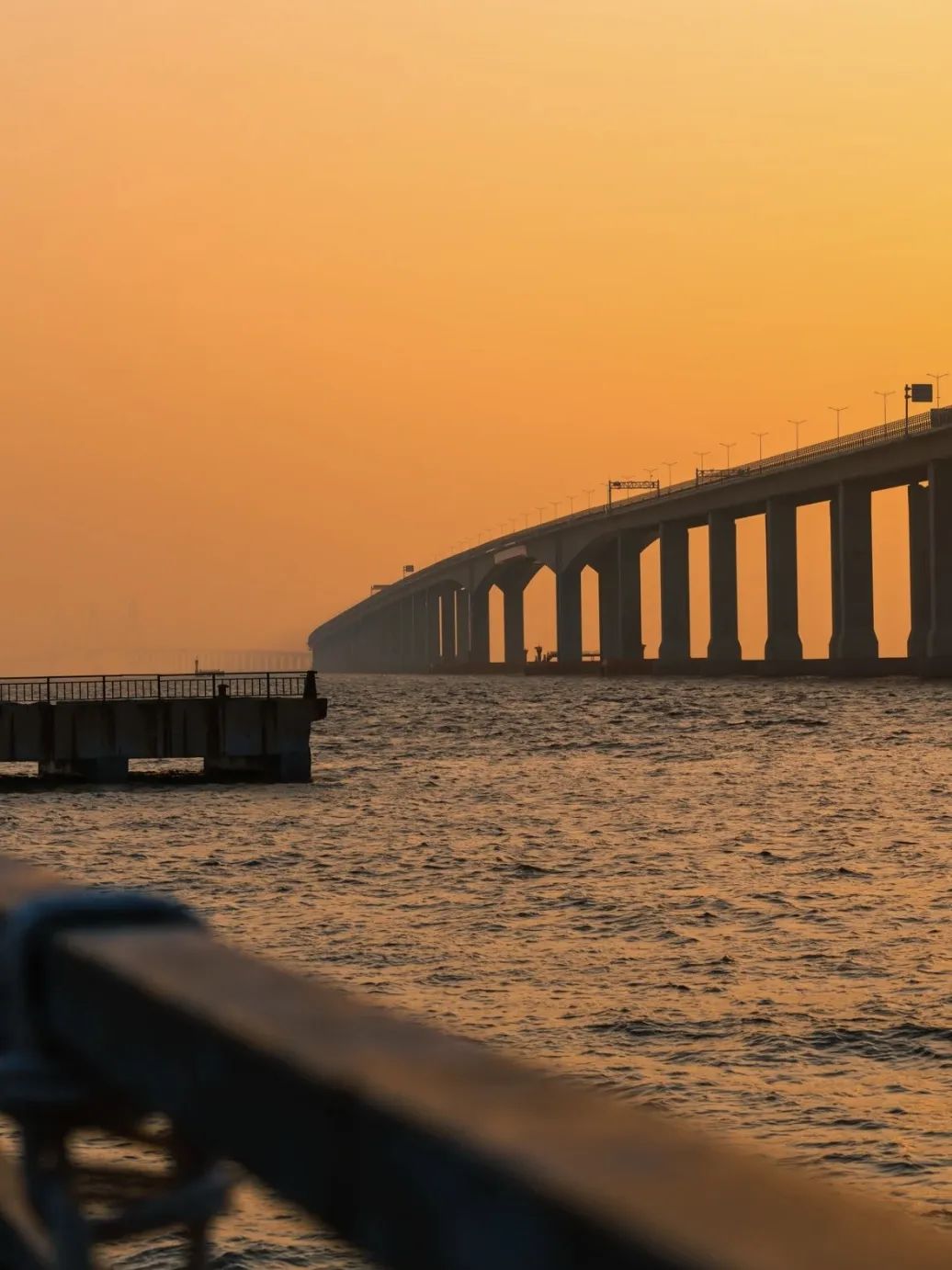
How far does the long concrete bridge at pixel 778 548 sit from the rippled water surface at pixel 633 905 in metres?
53.3

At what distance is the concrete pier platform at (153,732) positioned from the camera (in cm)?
5906

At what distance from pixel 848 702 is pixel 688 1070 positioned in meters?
95.7

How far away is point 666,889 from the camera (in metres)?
32.1

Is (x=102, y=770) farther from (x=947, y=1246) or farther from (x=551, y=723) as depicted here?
(x=947, y=1246)

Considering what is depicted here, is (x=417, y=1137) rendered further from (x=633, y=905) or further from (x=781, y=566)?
(x=781, y=566)

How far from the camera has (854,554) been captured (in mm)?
131875

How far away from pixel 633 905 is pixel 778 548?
115629mm

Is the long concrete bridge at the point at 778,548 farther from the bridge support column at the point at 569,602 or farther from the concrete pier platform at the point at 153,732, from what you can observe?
the concrete pier platform at the point at 153,732

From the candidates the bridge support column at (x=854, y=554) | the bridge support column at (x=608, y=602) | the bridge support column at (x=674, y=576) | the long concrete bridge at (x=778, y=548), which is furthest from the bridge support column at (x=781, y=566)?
the bridge support column at (x=608, y=602)

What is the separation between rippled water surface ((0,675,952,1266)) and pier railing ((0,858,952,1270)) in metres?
10.8

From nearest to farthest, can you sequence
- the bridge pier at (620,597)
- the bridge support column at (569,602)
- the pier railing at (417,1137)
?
the pier railing at (417,1137), the bridge pier at (620,597), the bridge support column at (569,602)

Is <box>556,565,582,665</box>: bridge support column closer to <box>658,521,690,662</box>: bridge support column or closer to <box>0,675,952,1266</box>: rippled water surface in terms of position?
<box>658,521,690,662</box>: bridge support column

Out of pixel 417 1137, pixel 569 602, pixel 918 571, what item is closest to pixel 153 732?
pixel 417 1137

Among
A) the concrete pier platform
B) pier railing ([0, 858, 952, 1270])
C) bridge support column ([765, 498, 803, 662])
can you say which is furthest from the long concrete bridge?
pier railing ([0, 858, 952, 1270])
